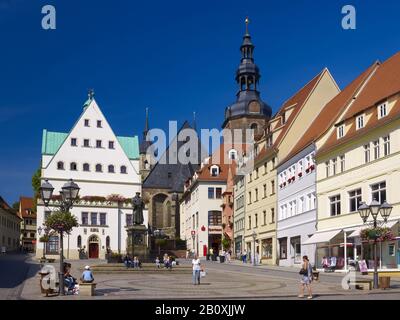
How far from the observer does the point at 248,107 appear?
108 m

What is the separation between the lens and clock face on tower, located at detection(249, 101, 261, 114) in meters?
108

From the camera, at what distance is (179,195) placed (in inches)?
4446

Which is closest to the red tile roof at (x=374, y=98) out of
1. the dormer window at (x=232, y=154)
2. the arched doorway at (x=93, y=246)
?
the arched doorway at (x=93, y=246)

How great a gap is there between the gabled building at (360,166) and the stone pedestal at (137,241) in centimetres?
1288

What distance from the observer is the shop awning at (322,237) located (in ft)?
153

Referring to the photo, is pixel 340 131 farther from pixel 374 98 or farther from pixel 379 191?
pixel 379 191

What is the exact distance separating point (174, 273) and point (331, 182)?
1426 centimetres

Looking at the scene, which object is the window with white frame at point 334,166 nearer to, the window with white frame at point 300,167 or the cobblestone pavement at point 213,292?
the window with white frame at point 300,167

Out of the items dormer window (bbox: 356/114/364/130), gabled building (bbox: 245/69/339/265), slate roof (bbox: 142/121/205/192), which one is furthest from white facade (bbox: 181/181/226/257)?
dormer window (bbox: 356/114/364/130)

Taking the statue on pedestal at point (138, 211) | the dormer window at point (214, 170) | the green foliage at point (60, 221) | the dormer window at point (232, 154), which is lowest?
the green foliage at point (60, 221)

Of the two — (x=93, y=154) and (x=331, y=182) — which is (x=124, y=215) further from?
(x=331, y=182)

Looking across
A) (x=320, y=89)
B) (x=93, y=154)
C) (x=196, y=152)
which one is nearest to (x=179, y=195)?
(x=196, y=152)

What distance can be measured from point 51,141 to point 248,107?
35239mm
